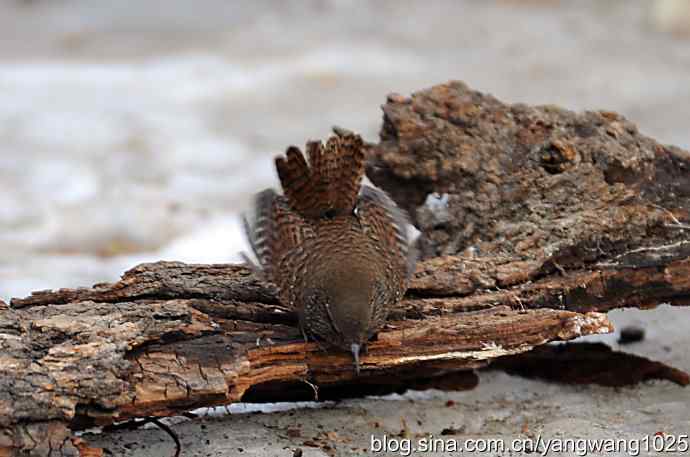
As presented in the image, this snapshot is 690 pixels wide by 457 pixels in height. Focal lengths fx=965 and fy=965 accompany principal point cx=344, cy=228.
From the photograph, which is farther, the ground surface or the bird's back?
the ground surface

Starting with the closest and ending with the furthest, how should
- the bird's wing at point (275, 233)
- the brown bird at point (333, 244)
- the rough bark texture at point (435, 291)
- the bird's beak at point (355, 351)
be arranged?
the rough bark texture at point (435, 291)
the bird's beak at point (355, 351)
the brown bird at point (333, 244)
the bird's wing at point (275, 233)

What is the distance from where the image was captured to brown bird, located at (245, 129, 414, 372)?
3938 millimetres

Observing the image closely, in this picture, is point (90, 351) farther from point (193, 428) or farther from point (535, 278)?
point (535, 278)

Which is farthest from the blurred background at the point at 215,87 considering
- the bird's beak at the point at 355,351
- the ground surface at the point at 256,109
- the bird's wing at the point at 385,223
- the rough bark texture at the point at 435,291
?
the bird's beak at the point at 355,351

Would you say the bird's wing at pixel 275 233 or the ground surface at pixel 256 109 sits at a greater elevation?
the ground surface at pixel 256 109

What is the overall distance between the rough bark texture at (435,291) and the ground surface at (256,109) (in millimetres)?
464

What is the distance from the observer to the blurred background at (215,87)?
25.6 feet

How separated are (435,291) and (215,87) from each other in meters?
6.54

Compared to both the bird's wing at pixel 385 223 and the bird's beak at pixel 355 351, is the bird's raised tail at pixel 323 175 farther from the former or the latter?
the bird's beak at pixel 355 351

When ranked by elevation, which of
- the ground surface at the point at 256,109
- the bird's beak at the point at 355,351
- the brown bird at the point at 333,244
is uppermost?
the ground surface at the point at 256,109

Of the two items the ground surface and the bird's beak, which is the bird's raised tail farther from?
the ground surface

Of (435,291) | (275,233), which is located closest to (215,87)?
(275,233)

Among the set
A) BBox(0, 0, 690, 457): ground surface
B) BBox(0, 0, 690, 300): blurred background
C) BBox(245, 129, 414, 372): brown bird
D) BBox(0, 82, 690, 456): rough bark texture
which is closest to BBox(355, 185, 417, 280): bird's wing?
BBox(245, 129, 414, 372): brown bird

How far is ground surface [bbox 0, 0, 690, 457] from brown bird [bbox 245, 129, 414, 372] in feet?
1.92
